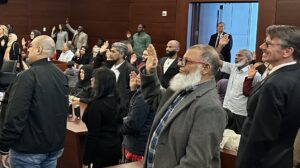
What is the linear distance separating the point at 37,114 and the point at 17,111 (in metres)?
0.14

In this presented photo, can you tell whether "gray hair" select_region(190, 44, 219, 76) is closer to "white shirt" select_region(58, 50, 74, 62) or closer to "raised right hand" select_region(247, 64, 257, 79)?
"raised right hand" select_region(247, 64, 257, 79)

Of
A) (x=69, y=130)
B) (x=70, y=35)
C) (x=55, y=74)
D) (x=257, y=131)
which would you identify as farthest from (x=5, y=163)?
(x=70, y=35)

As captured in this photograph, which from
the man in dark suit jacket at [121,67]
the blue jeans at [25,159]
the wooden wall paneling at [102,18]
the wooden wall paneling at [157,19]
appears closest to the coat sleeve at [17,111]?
the blue jeans at [25,159]

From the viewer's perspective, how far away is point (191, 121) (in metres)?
2.18

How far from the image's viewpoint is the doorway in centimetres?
961

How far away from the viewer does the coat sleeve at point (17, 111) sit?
2730 millimetres

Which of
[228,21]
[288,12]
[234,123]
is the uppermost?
[288,12]

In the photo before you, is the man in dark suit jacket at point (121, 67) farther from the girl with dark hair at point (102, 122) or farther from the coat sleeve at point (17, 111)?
the coat sleeve at point (17, 111)

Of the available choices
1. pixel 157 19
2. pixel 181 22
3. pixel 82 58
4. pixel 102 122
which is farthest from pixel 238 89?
A: pixel 157 19

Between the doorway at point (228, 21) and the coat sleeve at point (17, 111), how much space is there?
741cm

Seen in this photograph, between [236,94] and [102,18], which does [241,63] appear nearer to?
[236,94]

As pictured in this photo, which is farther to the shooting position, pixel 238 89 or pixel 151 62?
pixel 238 89

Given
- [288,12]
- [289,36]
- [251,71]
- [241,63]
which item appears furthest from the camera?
[288,12]

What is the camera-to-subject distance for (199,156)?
6.92 feet
